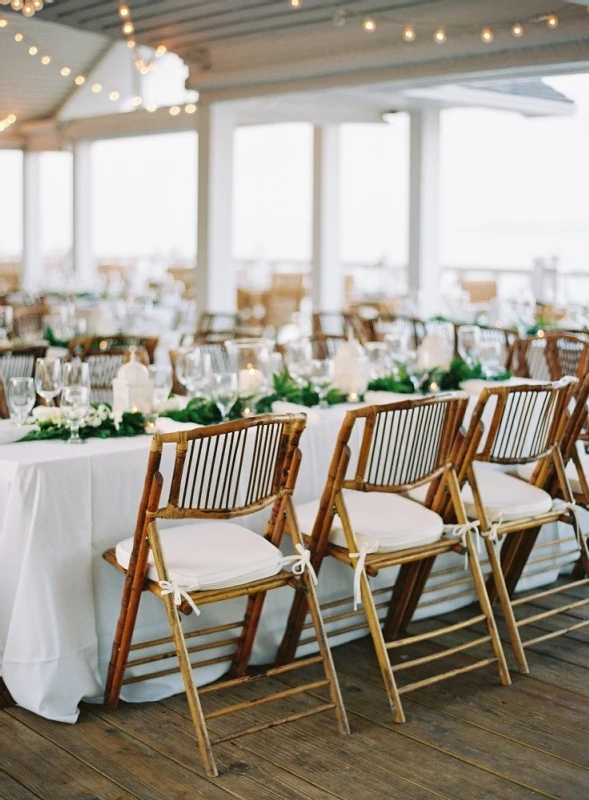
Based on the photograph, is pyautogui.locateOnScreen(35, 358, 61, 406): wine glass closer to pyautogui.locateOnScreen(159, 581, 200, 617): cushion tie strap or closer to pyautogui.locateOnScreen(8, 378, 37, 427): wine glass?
pyautogui.locateOnScreen(8, 378, 37, 427): wine glass

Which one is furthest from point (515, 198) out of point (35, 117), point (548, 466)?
point (548, 466)

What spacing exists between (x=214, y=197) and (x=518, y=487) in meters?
6.44

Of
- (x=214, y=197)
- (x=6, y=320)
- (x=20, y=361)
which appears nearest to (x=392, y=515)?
(x=20, y=361)

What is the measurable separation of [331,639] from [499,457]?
902mm

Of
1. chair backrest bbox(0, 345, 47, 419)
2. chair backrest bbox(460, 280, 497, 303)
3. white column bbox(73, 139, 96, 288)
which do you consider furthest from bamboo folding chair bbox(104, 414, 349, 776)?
white column bbox(73, 139, 96, 288)

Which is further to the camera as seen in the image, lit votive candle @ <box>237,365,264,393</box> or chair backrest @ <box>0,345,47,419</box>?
chair backrest @ <box>0,345,47,419</box>

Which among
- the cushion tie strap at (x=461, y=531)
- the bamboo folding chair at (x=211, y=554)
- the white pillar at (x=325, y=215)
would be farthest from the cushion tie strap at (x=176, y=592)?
the white pillar at (x=325, y=215)

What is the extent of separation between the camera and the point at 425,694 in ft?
11.9

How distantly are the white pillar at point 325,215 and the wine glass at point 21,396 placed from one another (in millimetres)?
8104

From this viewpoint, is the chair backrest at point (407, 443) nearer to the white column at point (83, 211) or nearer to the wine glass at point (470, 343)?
the wine glass at point (470, 343)

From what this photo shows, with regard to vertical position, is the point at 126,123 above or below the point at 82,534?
above

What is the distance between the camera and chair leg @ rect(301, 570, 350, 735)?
3.31 meters

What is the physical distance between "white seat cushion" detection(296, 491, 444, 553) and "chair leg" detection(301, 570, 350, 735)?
0.22 meters

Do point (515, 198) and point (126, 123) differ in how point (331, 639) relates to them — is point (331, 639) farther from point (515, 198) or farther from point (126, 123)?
point (515, 198)
